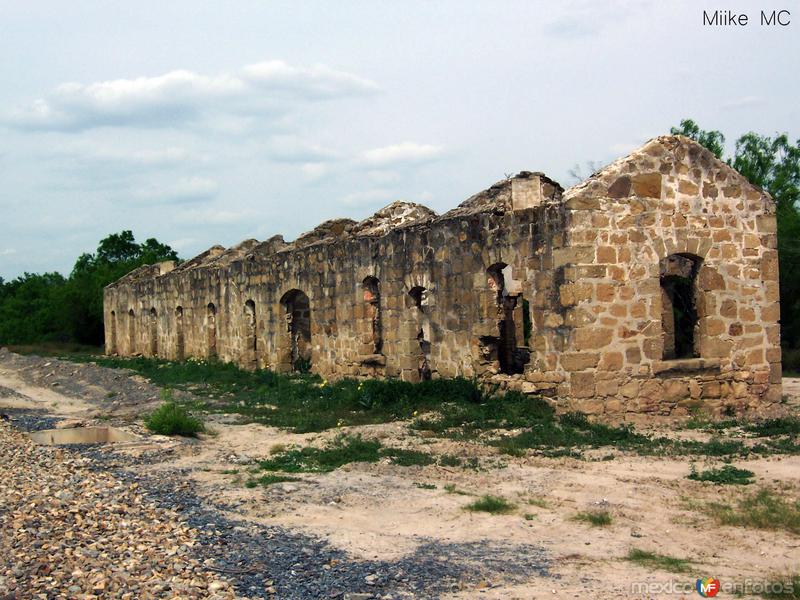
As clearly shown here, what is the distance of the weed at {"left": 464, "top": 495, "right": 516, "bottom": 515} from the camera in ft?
22.6

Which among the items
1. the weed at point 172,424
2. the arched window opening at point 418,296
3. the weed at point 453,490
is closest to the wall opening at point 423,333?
the arched window opening at point 418,296

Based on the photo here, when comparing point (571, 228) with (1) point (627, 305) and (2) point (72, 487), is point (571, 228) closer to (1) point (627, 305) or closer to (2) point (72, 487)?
(1) point (627, 305)

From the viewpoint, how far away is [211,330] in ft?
82.6

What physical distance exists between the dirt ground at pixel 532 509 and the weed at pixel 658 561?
0.07m

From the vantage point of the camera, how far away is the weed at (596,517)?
6.43 metres

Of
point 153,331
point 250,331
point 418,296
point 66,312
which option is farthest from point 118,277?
point 418,296

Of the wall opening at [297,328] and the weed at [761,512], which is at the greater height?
the wall opening at [297,328]

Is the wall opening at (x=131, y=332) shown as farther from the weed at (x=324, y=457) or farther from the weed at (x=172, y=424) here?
the weed at (x=324, y=457)

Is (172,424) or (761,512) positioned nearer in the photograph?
(761,512)

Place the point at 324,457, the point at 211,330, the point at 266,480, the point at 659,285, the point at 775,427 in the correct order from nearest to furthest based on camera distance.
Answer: the point at 266,480
the point at 324,457
the point at 775,427
the point at 659,285
the point at 211,330

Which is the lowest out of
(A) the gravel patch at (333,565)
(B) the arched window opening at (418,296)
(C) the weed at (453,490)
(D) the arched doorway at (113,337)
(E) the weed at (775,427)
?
(A) the gravel patch at (333,565)

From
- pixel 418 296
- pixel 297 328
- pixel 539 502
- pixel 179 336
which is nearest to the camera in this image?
pixel 539 502

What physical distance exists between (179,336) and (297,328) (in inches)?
356

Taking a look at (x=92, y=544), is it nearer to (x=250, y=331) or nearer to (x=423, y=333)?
(x=423, y=333)
